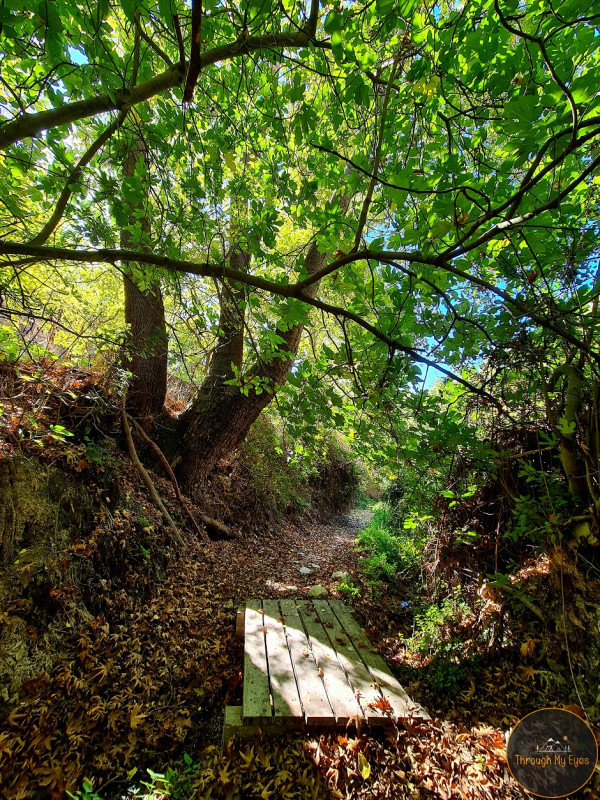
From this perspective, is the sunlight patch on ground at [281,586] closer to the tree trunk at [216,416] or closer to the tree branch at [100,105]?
the tree trunk at [216,416]

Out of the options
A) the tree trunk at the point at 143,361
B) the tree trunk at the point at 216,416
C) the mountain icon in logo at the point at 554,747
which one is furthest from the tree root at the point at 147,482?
the mountain icon in logo at the point at 554,747

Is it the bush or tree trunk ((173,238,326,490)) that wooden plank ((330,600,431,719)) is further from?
tree trunk ((173,238,326,490))

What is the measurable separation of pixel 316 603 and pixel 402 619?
118cm

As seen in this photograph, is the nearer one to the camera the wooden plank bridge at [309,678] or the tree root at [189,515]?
the wooden plank bridge at [309,678]

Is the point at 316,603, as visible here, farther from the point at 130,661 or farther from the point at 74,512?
the point at 74,512

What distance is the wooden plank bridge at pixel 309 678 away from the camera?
2221 millimetres

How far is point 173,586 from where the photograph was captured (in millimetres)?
3586

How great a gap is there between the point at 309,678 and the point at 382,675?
64 centimetres

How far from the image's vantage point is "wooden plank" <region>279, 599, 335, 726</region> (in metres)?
2.22

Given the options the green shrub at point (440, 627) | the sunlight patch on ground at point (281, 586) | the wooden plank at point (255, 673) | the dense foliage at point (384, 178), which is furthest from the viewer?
the sunlight patch on ground at point (281, 586)

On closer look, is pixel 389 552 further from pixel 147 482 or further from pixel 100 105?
pixel 100 105

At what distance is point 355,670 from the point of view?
2.69 meters

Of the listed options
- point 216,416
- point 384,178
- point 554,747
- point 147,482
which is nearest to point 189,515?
point 147,482

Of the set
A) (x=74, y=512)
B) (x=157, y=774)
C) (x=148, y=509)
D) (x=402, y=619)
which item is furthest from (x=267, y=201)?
(x=402, y=619)
